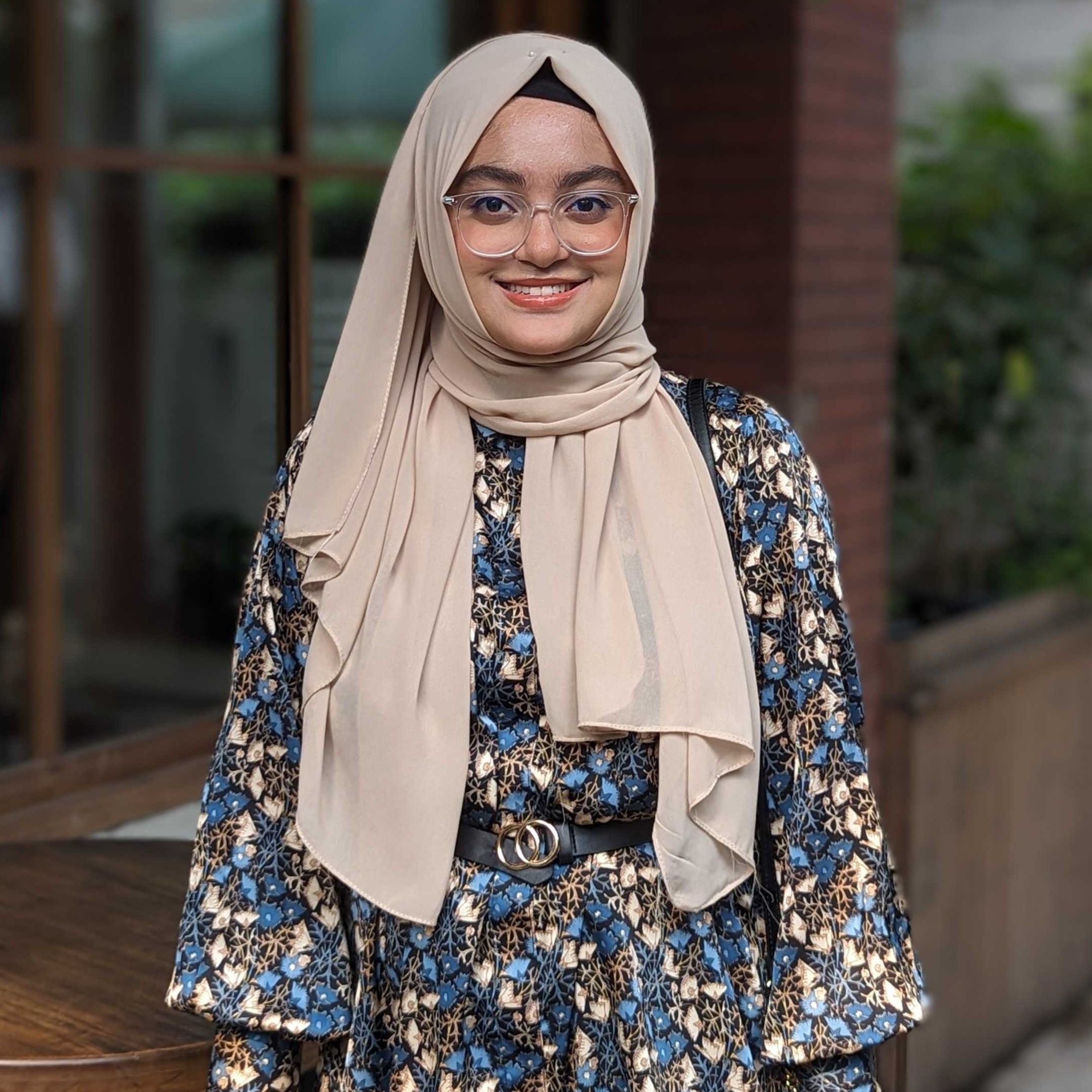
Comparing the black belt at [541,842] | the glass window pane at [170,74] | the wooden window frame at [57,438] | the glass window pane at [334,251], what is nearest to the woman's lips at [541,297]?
the black belt at [541,842]

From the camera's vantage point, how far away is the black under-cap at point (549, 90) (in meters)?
1.71

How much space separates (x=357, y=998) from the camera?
183cm

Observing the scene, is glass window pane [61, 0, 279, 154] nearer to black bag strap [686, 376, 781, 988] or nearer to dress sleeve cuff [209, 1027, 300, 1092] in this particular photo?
black bag strap [686, 376, 781, 988]

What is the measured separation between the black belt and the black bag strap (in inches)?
5.3

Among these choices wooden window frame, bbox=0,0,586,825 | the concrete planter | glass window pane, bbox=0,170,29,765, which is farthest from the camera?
glass window pane, bbox=0,170,29,765

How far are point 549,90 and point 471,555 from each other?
472 mm

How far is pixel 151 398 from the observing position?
680cm

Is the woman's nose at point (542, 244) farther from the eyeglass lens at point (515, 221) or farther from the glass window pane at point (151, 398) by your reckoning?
the glass window pane at point (151, 398)

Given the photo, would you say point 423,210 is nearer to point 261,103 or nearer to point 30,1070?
point 30,1070

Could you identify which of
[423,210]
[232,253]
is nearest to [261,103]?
[232,253]

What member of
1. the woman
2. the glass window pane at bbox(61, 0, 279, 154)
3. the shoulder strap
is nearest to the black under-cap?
the woman

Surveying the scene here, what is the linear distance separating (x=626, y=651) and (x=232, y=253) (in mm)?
5356

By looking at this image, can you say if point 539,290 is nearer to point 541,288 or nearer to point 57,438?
point 541,288

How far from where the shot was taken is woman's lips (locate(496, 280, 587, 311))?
5.68 feet
